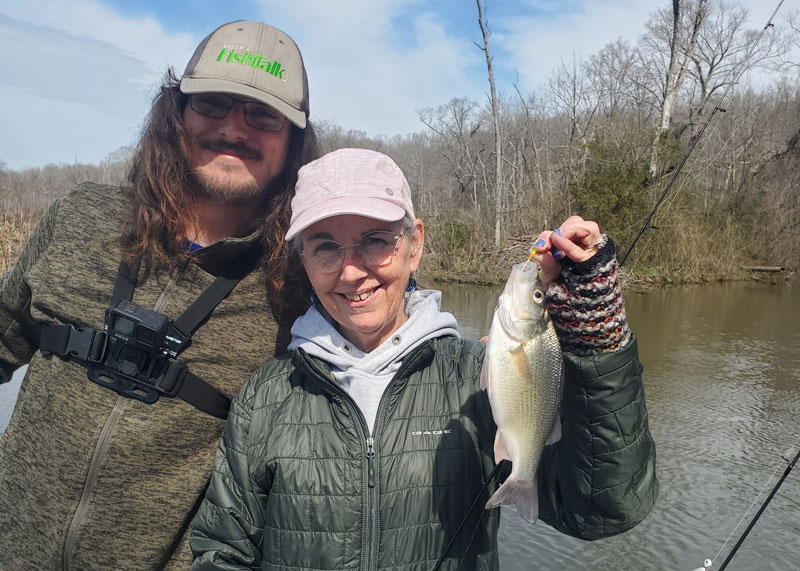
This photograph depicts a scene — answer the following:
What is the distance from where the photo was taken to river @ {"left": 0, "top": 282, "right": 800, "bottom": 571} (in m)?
4.57

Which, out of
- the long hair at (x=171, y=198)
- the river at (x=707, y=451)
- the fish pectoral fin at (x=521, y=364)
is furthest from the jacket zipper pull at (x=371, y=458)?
the river at (x=707, y=451)

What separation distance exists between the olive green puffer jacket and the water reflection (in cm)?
270

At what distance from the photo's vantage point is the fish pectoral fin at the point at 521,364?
1933 mm

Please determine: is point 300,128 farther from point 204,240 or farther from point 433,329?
point 433,329

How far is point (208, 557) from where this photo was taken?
206 centimetres

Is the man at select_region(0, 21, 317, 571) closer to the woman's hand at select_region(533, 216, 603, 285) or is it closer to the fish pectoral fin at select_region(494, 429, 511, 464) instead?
the fish pectoral fin at select_region(494, 429, 511, 464)

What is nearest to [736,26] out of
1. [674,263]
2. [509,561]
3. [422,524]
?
[674,263]

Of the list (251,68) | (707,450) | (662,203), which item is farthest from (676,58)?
(251,68)

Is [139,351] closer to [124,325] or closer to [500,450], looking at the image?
[124,325]

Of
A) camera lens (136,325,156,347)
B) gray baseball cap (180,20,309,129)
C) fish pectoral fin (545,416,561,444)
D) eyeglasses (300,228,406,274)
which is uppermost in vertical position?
gray baseball cap (180,20,309,129)

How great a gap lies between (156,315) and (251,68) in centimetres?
116

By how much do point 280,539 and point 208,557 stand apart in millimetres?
256

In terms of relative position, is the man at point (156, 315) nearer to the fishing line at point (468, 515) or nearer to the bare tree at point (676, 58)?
the fishing line at point (468, 515)

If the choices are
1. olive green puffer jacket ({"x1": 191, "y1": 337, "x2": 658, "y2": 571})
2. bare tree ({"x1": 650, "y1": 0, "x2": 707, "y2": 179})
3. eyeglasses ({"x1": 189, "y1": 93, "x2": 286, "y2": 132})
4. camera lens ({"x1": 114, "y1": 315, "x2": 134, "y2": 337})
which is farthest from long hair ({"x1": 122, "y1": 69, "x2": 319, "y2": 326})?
bare tree ({"x1": 650, "y1": 0, "x2": 707, "y2": 179})
